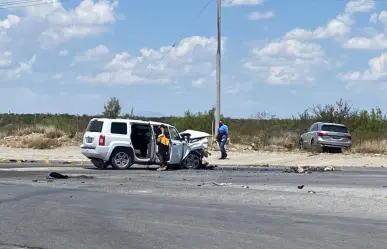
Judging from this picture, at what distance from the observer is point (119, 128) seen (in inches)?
1057

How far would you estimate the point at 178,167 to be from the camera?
28328 mm

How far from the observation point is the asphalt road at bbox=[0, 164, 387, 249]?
35.5 ft

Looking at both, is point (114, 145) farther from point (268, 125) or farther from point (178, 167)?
point (268, 125)

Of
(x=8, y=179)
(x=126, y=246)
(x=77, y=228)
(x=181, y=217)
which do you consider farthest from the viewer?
(x=8, y=179)

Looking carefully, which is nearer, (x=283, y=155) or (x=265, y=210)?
(x=265, y=210)

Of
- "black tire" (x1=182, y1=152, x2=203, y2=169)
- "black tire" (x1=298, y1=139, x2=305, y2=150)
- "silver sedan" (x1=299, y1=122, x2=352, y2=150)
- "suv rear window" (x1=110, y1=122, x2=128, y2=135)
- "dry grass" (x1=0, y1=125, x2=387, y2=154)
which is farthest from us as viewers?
"black tire" (x1=298, y1=139, x2=305, y2=150)

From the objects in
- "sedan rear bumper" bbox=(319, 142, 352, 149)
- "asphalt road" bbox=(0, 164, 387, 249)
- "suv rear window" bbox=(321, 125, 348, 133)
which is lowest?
"asphalt road" bbox=(0, 164, 387, 249)

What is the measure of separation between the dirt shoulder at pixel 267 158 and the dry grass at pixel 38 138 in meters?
1.35

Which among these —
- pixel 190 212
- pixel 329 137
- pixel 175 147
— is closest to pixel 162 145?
pixel 175 147

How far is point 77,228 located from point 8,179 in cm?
1055

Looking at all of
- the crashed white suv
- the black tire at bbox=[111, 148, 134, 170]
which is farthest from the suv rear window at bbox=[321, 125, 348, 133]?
the black tire at bbox=[111, 148, 134, 170]

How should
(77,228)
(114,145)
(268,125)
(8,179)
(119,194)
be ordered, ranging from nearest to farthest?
(77,228), (119,194), (8,179), (114,145), (268,125)

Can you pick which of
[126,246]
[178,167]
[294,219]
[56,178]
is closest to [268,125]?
[178,167]

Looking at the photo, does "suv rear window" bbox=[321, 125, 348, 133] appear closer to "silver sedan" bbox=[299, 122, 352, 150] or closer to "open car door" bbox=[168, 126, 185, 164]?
"silver sedan" bbox=[299, 122, 352, 150]
